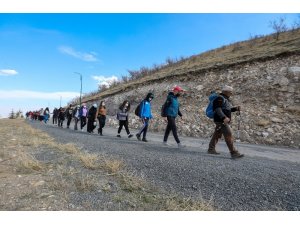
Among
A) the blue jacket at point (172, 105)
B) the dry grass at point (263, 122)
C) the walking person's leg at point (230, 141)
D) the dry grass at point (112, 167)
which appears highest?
the blue jacket at point (172, 105)

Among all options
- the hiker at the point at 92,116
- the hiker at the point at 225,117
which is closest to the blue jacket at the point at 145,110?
the hiker at the point at 225,117

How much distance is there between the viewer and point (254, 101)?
1972 cm

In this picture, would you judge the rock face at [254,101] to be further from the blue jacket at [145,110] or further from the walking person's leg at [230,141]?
the walking person's leg at [230,141]

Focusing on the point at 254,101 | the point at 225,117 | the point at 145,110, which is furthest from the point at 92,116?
the point at 254,101

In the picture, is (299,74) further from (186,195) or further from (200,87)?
(186,195)

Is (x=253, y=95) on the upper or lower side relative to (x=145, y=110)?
upper

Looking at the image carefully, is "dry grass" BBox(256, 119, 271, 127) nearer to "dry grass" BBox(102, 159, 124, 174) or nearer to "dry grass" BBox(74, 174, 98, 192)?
"dry grass" BBox(102, 159, 124, 174)

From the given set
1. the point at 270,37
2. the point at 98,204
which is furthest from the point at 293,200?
the point at 270,37

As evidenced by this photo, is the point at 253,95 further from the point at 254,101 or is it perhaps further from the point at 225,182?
the point at 225,182

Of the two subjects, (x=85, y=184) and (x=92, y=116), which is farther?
(x=92, y=116)

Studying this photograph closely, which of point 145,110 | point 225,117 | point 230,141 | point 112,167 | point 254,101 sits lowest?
point 112,167

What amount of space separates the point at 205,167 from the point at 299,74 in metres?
17.2

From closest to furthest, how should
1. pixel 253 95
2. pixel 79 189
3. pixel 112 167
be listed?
1. pixel 79 189
2. pixel 112 167
3. pixel 253 95

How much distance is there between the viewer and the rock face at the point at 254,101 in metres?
15.8
